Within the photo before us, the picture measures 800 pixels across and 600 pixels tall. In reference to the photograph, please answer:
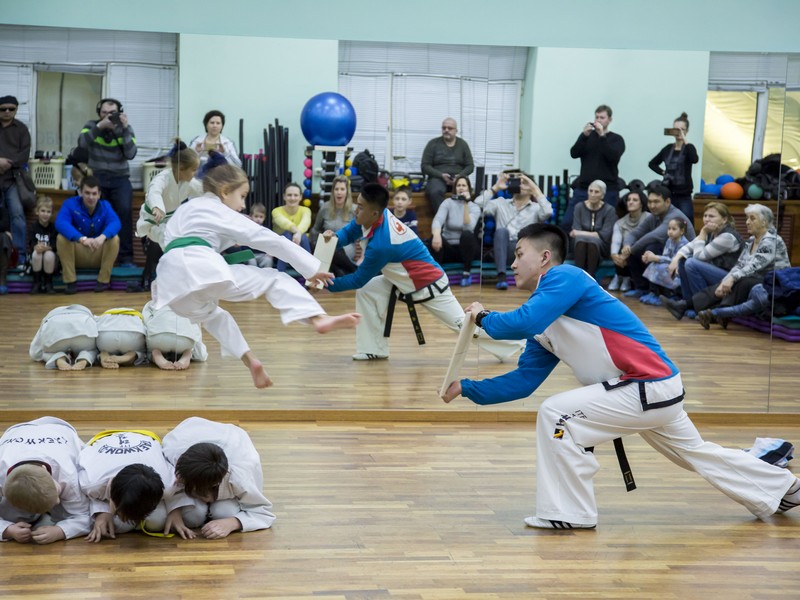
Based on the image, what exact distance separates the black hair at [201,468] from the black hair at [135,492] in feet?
0.31

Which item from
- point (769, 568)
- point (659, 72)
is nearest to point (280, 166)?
point (659, 72)

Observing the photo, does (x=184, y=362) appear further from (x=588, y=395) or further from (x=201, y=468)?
(x=588, y=395)

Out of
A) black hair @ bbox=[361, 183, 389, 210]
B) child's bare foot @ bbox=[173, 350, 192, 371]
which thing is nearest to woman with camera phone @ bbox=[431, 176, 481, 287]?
black hair @ bbox=[361, 183, 389, 210]

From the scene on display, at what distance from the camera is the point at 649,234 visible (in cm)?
584

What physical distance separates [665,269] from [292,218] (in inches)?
83.7

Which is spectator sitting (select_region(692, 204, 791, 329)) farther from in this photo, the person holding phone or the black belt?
the black belt

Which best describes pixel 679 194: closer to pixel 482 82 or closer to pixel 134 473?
pixel 482 82

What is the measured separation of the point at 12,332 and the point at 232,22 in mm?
2663

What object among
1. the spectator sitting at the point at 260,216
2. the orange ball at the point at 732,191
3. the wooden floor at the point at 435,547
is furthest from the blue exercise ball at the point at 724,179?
the spectator sitting at the point at 260,216

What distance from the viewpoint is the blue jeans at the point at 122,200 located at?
574 centimetres

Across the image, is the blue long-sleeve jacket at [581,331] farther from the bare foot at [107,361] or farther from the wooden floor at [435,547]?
the bare foot at [107,361]

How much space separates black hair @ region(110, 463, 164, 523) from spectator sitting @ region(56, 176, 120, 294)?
2650 mm

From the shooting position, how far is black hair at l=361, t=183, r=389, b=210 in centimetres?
568

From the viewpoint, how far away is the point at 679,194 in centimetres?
585
